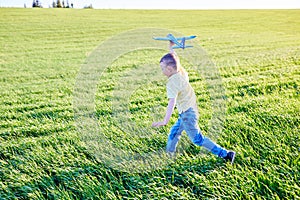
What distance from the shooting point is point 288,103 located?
4812 mm

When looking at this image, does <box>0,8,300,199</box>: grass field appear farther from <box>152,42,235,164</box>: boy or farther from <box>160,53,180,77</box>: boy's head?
<box>160,53,180,77</box>: boy's head

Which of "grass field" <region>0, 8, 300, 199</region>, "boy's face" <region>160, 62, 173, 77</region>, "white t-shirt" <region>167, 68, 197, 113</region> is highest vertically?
"boy's face" <region>160, 62, 173, 77</region>

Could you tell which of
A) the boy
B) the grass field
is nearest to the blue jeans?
the boy

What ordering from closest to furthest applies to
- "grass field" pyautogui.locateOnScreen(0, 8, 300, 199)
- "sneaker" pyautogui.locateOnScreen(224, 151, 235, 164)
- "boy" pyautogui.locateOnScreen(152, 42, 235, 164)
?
"grass field" pyautogui.locateOnScreen(0, 8, 300, 199) → "boy" pyautogui.locateOnScreen(152, 42, 235, 164) → "sneaker" pyautogui.locateOnScreen(224, 151, 235, 164)

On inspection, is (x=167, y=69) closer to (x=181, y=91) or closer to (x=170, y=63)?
(x=170, y=63)

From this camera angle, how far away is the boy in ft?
9.73

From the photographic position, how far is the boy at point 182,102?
2967 mm

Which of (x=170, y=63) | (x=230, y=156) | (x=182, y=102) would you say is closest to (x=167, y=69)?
(x=170, y=63)

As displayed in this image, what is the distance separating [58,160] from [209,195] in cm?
169

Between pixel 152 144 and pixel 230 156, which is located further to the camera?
pixel 152 144

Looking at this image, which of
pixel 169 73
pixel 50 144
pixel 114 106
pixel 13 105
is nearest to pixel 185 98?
pixel 169 73

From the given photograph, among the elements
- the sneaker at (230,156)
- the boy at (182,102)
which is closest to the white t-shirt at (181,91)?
the boy at (182,102)

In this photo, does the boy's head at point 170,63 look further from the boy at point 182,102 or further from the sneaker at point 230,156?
the sneaker at point 230,156

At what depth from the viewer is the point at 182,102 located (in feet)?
10.4
